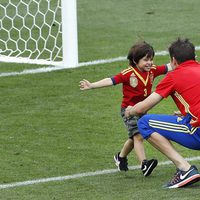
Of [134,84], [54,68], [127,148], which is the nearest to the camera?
[134,84]

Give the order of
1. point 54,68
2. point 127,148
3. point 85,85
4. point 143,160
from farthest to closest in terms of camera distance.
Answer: point 54,68 < point 127,148 < point 143,160 < point 85,85

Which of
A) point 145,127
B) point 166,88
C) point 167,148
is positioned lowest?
point 167,148

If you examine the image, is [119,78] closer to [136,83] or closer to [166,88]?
[136,83]

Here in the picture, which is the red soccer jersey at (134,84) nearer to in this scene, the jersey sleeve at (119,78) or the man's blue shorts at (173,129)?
the jersey sleeve at (119,78)

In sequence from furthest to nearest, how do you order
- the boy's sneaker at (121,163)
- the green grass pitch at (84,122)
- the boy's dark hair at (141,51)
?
1. the boy's sneaker at (121,163)
2. the boy's dark hair at (141,51)
3. the green grass pitch at (84,122)

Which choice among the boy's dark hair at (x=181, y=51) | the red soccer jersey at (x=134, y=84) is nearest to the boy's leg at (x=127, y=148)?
the red soccer jersey at (x=134, y=84)

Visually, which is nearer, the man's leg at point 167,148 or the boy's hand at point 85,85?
the man's leg at point 167,148

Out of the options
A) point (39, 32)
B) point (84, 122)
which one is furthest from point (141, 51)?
point (39, 32)

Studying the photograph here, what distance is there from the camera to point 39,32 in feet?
46.7

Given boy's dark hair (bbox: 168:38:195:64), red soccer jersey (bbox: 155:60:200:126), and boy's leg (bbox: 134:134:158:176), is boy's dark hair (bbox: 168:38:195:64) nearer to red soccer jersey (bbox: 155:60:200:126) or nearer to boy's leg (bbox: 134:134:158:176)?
red soccer jersey (bbox: 155:60:200:126)

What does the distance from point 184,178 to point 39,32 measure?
702 cm

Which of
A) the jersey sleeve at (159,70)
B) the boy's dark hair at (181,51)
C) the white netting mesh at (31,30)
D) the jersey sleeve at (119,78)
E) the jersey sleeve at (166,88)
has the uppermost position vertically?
the boy's dark hair at (181,51)

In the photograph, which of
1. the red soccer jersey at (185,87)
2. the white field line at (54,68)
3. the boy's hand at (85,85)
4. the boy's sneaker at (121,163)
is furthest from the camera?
the white field line at (54,68)

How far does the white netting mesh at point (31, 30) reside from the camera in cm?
1323
